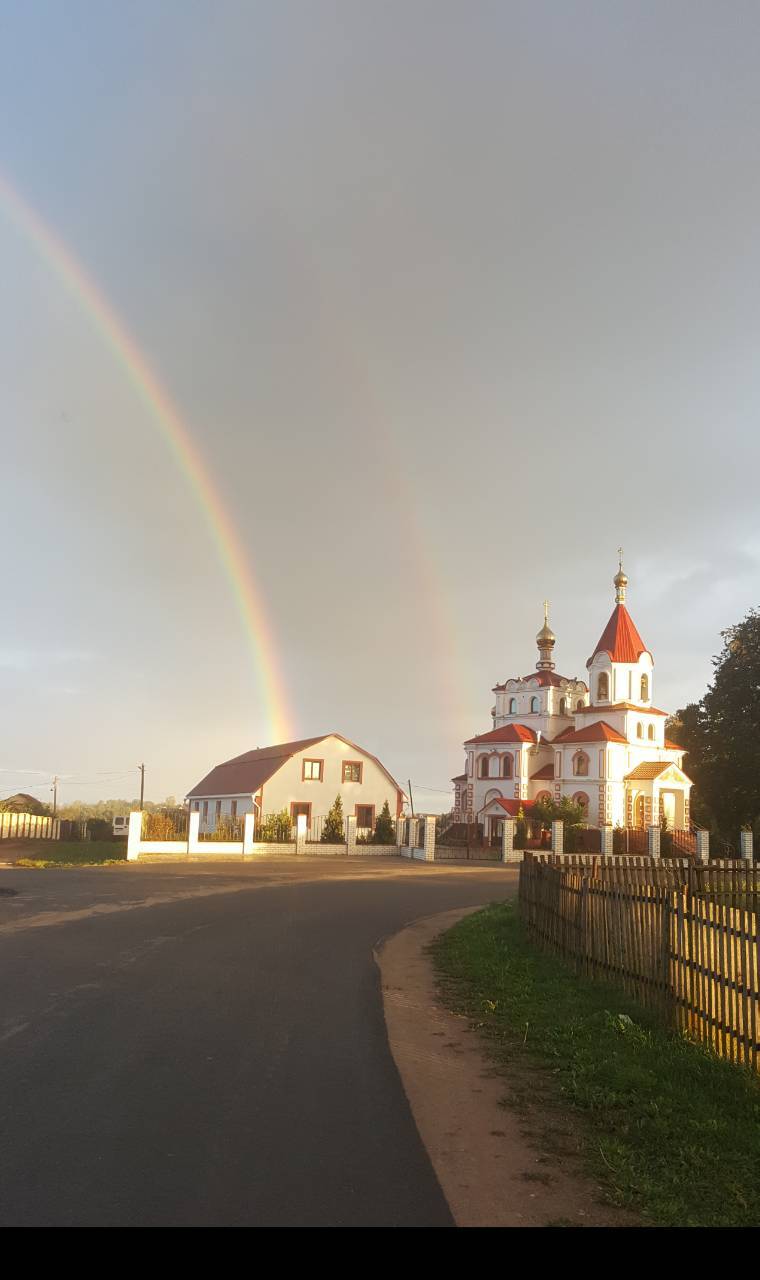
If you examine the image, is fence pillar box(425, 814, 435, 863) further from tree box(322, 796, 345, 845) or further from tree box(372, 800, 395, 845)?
tree box(322, 796, 345, 845)

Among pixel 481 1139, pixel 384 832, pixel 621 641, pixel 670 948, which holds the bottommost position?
pixel 481 1139

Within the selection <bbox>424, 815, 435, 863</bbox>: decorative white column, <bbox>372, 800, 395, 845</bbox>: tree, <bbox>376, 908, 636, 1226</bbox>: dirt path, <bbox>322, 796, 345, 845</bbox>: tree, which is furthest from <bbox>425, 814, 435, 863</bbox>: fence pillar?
<bbox>376, 908, 636, 1226</bbox>: dirt path

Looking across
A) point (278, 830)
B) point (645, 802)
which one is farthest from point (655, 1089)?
point (645, 802)

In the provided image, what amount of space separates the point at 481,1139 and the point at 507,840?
4305 cm

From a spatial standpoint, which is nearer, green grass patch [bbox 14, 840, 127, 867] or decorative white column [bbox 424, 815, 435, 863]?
green grass patch [bbox 14, 840, 127, 867]

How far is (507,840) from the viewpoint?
4812 cm

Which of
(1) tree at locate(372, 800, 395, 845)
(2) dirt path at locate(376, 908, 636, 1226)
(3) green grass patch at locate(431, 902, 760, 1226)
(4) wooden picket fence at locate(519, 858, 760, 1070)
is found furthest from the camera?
(1) tree at locate(372, 800, 395, 845)

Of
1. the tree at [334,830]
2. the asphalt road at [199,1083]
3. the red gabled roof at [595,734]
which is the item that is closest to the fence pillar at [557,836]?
the tree at [334,830]

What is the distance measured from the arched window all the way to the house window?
15.3m

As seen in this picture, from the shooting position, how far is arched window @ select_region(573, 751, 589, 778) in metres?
63.8

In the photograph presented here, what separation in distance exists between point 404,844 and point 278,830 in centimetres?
717

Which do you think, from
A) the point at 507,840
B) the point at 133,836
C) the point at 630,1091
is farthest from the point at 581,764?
the point at 630,1091

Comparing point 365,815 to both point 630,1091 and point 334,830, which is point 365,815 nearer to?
point 334,830

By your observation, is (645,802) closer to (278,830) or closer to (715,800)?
(715,800)
